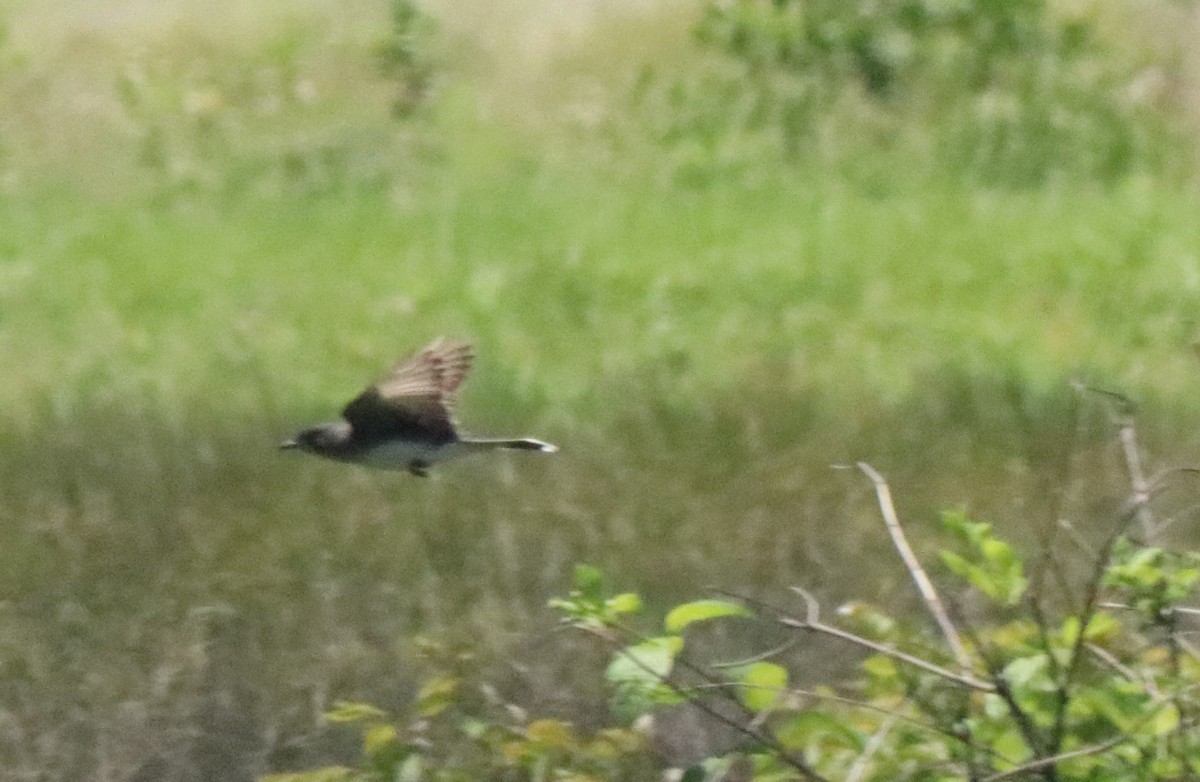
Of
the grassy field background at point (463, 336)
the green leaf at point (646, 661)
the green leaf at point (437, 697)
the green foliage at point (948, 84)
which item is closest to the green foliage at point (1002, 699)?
the green leaf at point (646, 661)

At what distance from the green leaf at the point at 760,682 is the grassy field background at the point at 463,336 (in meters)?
0.61

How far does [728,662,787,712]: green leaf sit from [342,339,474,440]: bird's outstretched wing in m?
0.51

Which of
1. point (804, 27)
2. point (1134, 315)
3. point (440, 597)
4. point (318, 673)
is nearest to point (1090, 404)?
point (1134, 315)

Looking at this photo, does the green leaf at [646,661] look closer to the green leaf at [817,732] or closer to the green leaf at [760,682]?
the green leaf at [760,682]

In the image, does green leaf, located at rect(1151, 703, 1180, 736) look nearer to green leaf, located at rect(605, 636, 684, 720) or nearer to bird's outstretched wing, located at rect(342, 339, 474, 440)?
green leaf, located at rect(605, 636, 684, 720)

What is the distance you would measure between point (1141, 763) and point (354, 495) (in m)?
1.68

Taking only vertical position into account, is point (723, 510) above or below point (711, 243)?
below

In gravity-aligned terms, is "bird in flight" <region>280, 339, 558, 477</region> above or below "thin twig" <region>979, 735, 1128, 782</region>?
above

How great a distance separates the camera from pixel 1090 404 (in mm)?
3512

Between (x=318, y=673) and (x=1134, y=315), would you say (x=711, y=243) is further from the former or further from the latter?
(x=318, y=673)

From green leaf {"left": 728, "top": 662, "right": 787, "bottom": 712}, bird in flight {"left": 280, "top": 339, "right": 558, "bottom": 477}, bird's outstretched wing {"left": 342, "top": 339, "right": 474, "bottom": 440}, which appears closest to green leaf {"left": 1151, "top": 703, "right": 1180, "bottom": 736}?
green leaf {"left": 728, "top": 662, "right": 787, "bottom": 712}

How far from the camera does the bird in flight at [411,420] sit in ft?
7.13

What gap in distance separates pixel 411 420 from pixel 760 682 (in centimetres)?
60

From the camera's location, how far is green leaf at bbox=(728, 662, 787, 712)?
1.81 m
